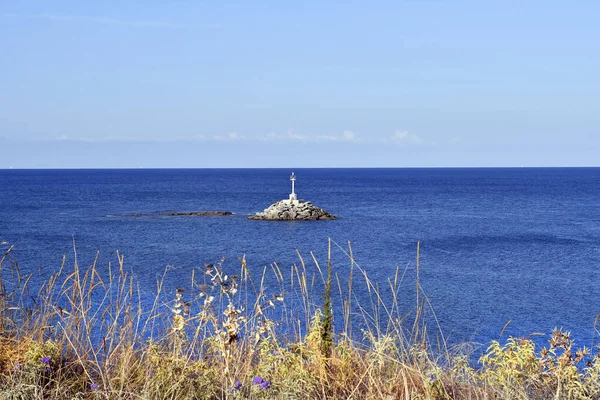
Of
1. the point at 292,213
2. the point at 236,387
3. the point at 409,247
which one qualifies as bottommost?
the point at 409,247

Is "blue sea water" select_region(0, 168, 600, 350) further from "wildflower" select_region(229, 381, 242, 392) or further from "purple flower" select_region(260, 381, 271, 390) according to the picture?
"purple flower" select_region(260, 381, 271, 390)

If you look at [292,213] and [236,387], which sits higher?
[236,387]

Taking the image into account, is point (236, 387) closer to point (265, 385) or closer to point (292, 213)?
point (265, 385)

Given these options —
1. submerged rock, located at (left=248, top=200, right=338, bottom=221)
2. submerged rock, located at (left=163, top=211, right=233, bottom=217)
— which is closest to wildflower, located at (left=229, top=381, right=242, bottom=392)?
submerged rock, located at (left=248, top=200, right=338, bottom=221)

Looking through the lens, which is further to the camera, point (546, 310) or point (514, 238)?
point (514, 238)

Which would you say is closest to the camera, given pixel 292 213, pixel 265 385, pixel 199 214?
pixel 265 385

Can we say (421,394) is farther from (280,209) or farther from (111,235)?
(280,209)

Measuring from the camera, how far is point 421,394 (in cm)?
477

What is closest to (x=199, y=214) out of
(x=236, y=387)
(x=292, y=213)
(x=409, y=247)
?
(x=292, y=213)

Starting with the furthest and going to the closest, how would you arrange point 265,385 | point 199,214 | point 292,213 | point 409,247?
point 199,214, point 292,213, point 409,247, point 265,385

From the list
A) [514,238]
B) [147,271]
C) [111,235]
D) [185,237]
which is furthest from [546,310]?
[111,235]

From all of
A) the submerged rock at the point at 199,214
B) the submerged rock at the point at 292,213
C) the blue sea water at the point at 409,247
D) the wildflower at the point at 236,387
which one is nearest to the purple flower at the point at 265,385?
the wildflower at the point at 236,387

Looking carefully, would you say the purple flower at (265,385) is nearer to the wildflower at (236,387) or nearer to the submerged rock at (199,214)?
the wildflower at (236,387)

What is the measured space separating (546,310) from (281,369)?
2280cm
